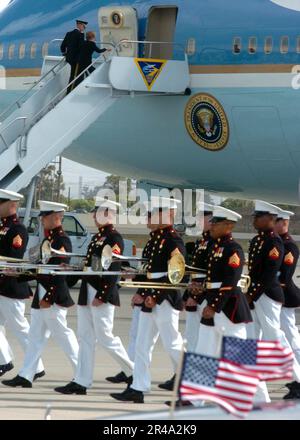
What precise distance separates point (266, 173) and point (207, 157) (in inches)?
42.9

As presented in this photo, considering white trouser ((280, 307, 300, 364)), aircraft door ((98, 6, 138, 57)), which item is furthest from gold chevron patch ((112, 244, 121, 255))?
aircraft door ((98, 6, 138, 57))

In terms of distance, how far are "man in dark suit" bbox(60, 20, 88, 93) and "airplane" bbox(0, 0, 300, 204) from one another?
0.82m

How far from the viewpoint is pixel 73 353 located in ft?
44.5

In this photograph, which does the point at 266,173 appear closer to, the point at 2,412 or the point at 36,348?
the point at 36,348

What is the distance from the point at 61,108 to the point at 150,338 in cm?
799

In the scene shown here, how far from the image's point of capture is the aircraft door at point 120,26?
21.4 meters

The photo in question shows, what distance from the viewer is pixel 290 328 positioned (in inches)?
547

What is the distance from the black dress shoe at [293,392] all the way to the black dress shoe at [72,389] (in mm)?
2045

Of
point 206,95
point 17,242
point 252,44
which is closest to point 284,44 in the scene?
point 252,44

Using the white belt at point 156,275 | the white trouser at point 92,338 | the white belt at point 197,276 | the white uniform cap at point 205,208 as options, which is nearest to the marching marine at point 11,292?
the white trouser at point 92,338

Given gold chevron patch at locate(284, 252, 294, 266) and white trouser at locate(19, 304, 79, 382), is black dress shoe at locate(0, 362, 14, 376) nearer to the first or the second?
white trouser at locate(19, 304, 79, 382)

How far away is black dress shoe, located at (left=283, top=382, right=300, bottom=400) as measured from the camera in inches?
514

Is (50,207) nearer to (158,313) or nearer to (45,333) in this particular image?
(45,333)

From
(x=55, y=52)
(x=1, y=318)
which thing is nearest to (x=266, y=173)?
(x=55, y=52)
